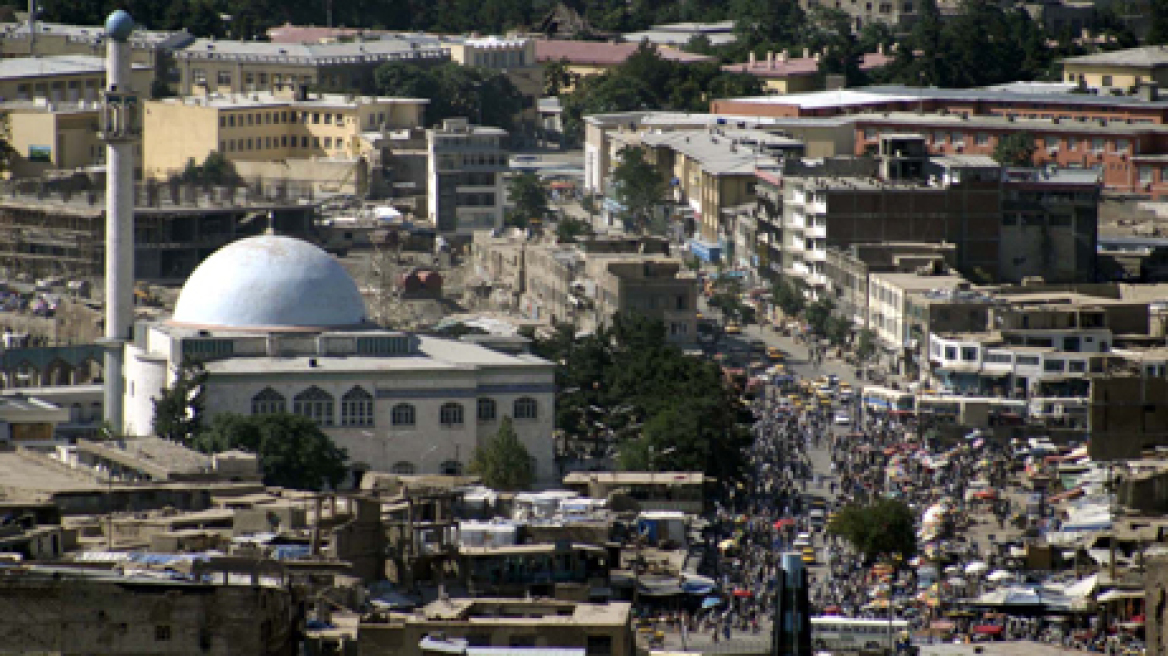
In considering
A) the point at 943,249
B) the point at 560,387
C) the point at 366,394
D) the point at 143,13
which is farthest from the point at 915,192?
the point at 143,13

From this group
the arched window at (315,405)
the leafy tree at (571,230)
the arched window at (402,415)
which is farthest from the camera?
the leafy tree at (571,230)

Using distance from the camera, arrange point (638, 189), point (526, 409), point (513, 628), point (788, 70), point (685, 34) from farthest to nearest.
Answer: point (685, 34), point (788, 70), point (638, 189), point (526, 409), point (513, 628)

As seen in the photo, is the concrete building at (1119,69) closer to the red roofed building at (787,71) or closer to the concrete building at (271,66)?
the red roofed building at (787,71)

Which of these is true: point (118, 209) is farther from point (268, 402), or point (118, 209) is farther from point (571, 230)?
point (571, 230)

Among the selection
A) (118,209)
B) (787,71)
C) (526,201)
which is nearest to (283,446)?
(118,209)

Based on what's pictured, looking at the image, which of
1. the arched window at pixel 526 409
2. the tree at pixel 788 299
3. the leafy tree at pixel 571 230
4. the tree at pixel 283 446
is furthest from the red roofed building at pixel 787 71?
the tree at pixel 283 446

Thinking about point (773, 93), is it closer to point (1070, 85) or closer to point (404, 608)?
point (1070, 85)
